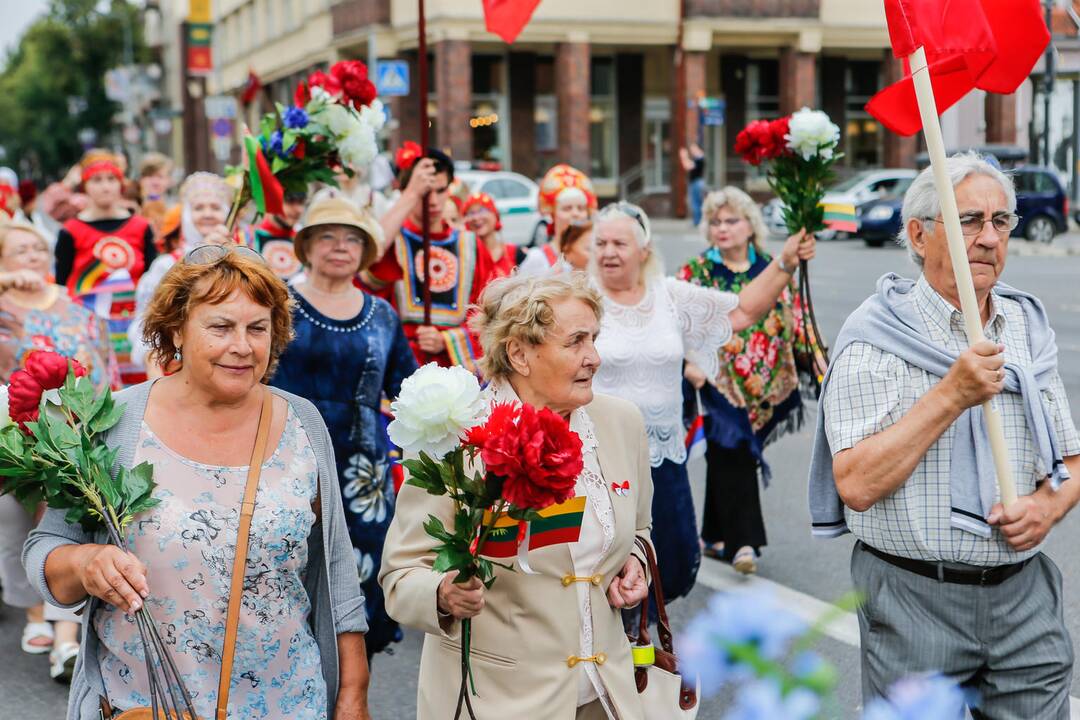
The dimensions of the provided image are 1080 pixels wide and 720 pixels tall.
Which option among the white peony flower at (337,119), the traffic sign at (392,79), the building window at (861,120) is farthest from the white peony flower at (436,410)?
the building window at (861,120)

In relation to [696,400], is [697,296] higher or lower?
higher

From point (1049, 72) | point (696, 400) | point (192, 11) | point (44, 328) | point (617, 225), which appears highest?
point (192, 11)

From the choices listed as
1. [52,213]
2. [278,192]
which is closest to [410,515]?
[278,192]

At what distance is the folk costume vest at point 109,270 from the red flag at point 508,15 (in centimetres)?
371

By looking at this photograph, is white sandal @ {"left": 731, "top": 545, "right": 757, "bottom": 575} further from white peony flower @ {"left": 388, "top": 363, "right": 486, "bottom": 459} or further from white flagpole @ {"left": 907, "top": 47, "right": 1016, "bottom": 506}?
white peony flower @ {"left": 388, "top": 363, "right": 486, "bottom": 459}

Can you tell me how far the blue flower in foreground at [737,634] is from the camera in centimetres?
127

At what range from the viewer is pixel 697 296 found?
612cm

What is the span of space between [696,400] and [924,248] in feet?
11.7

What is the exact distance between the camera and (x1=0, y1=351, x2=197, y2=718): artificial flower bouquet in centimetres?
290

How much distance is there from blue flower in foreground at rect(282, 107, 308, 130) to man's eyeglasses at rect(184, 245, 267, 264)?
2742 mm

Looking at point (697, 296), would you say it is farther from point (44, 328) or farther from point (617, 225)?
point (44, 328)

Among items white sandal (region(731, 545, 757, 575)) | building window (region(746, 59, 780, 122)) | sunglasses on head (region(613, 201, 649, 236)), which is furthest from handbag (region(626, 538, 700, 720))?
building window (region(746, 59, 780, 122))

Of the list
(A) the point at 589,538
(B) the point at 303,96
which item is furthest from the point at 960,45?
(B) the point at 303,96

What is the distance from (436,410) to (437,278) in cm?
440
